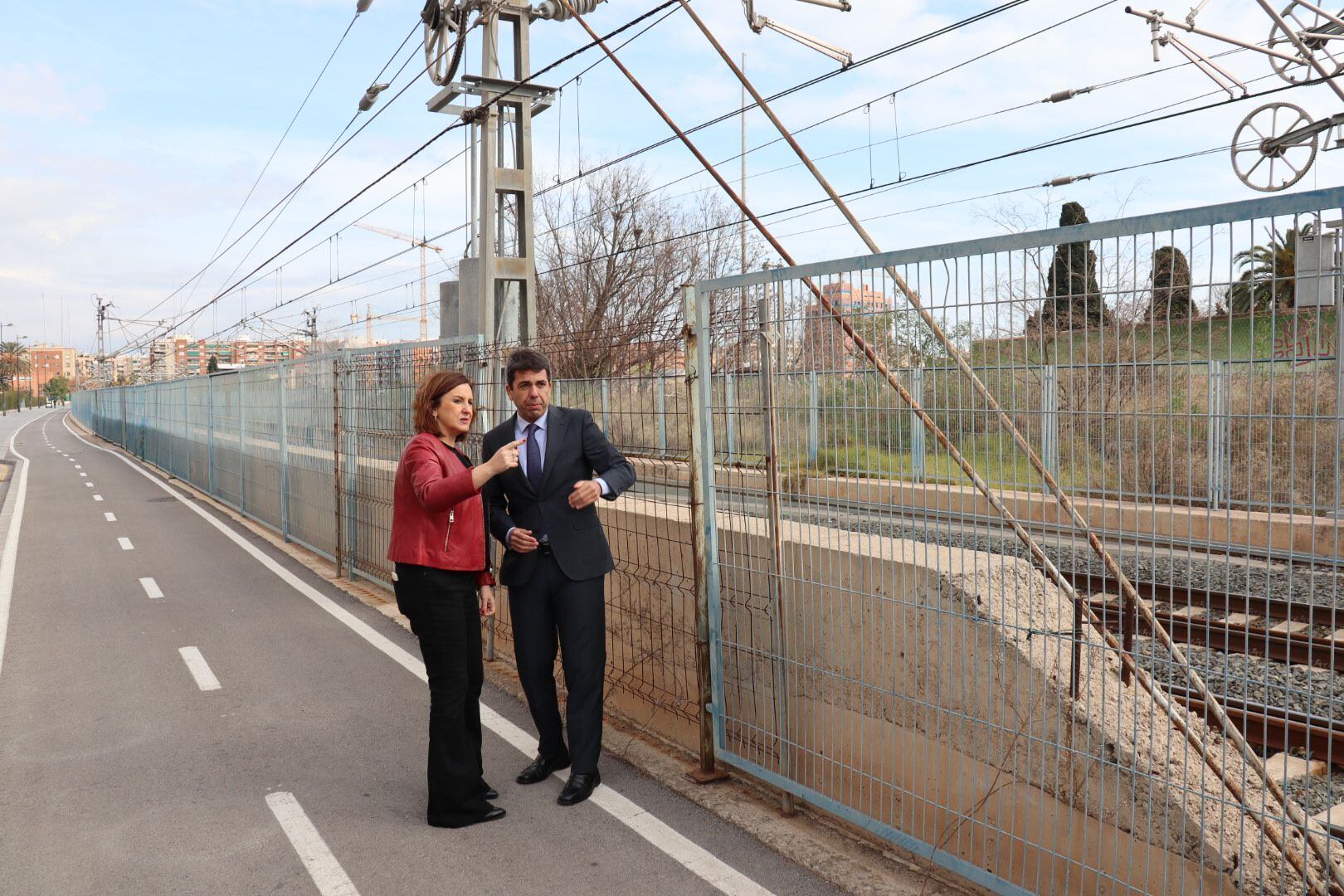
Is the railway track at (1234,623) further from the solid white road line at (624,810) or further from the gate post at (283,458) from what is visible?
the gate post at (283,458)

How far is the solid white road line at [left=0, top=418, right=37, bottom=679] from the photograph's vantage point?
30.1ft

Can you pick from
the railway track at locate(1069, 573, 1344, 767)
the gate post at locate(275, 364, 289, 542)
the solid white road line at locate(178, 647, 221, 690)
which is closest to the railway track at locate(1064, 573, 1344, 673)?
the railway track at locate(1069, 573, 1344, 767)

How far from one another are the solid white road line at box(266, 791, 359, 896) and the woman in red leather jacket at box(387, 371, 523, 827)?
Result: 49cm

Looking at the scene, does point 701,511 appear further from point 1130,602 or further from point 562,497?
point 1130,602

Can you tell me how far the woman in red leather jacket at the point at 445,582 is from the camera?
4.41 metres

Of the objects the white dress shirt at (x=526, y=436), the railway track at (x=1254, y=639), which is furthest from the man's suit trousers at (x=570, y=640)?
the railway track at (x=1254, y=639)

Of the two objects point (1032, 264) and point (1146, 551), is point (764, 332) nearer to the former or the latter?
point (1032, 264)

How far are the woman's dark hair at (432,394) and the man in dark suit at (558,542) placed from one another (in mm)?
336

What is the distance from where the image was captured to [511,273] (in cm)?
1158

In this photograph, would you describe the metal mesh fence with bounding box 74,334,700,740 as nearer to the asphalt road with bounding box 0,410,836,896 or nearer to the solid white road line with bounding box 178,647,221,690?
the asphalt road with bounding box 0,410,836,896

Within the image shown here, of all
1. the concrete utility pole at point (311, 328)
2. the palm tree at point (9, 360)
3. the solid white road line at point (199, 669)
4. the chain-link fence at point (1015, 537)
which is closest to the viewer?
the chain-link fence at point (1015, 537)

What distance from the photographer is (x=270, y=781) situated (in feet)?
17.0

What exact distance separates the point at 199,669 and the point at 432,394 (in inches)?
162

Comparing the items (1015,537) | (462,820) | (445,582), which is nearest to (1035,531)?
(1015,537)
